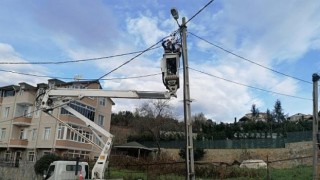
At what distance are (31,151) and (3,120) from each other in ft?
27.2

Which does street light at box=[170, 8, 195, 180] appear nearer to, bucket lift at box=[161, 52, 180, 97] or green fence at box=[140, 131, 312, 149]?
bucket lift at box=[161, 52, 180, 97]

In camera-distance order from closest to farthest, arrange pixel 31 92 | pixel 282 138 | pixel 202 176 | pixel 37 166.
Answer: pixel 202 176 < pixel 37 166 < pixel 282 138 < pixel 31 92

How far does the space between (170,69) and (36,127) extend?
43.8 metres

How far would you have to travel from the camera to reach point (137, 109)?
75500 mm

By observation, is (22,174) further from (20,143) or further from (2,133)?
(2,133)

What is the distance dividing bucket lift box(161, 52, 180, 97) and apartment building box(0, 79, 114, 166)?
35993 mm

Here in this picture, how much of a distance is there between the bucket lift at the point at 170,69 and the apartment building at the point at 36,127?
36.0m

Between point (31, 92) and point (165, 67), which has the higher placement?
point (31, 92)

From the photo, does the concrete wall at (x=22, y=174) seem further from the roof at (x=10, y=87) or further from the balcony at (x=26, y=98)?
the roof at (x=10, y=87)

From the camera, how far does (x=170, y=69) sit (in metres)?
14.3

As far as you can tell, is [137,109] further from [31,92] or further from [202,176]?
[202,176]

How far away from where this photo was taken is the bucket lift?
557 inches

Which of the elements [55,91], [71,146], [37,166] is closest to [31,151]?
[71,146]

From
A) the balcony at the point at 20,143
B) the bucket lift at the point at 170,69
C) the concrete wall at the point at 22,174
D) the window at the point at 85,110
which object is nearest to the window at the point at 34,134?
the balcony at the point at 20,143
